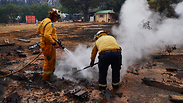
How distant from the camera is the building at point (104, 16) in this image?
122 feet

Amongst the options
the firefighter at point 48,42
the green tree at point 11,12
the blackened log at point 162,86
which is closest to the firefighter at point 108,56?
the blackened log at point 162,86

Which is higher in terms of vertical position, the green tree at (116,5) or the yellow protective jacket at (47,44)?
the green tree at (116,5)

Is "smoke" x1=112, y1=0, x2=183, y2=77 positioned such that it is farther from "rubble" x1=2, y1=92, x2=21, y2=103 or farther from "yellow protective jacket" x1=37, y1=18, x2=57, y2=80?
"rubble" x1=2, y1=92, x2=21, y2=103

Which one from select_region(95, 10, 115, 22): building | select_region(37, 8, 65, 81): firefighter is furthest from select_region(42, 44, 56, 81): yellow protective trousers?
select_region(95, 10, 115, 22): building

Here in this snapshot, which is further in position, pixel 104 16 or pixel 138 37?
pixel 104 16

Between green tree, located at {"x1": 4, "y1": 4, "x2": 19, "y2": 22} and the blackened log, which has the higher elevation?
green tree, located at {"x1": 4, "y1": 4, "x2": 19, "y2": 22}

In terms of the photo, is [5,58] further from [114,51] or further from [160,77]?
[160,77]

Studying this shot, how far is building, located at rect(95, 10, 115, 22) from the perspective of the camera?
37.1 metres

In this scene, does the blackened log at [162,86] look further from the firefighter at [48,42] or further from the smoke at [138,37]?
the firefighter at [48,42]

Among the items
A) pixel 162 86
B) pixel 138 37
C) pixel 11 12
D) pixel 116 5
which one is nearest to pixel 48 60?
pixel 162 86

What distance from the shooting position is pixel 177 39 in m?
9.04

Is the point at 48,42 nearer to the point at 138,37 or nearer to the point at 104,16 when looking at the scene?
the point at 138,37

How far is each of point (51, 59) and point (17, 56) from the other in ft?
13.6

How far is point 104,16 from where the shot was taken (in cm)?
3788
